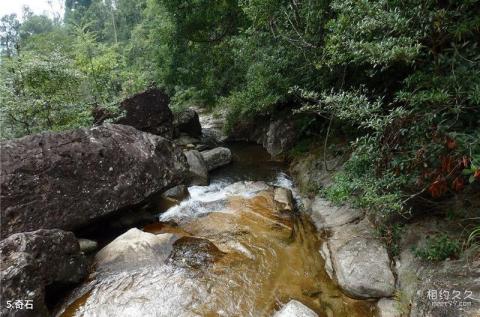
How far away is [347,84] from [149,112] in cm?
749

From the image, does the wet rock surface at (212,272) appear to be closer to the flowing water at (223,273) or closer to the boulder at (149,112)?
the flowing water at (223,273)

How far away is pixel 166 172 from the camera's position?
7.02 meters

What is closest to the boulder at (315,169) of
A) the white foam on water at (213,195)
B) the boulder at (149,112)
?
the white foam on water at (213,195)

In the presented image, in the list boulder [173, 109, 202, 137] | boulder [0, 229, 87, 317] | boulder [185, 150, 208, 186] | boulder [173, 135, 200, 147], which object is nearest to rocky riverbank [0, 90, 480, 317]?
boulder [0, 229, 87, 317]

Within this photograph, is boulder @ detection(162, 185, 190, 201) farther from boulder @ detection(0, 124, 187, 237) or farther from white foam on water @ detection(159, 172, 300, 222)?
boulder @ detection(0, 124, 187, 237)

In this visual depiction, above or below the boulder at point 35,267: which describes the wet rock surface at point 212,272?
below

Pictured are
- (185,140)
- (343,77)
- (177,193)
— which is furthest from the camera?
(185,140)

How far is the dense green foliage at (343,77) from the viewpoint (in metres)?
3.81


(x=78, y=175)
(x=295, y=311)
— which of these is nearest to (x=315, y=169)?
(x=295, y=311)

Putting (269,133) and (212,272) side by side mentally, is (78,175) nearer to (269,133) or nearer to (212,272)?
(212,272)

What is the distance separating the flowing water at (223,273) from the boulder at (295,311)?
216mm

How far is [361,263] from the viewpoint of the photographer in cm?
467

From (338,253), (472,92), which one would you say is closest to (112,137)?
(338,253)

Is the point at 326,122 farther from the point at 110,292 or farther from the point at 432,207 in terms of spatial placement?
the point at 110,292
